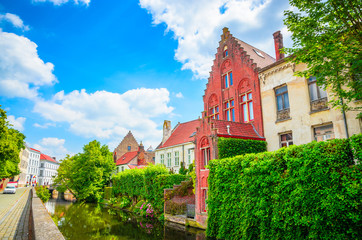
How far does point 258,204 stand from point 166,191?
13.8 meters

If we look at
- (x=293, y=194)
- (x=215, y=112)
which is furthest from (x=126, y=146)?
(x=293, y=194)

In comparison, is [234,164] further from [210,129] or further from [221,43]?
[221,43]

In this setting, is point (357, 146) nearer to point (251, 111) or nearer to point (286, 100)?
point (286, 100)

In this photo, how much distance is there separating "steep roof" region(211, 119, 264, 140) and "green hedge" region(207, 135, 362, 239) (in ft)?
12.0

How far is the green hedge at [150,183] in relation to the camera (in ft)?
82.9

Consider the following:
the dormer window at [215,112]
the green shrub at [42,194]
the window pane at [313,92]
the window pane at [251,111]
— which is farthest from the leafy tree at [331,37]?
the green shrub at [42,194]

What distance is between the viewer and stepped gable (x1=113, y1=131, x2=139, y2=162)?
58203 millimetres

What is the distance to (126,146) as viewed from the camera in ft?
197

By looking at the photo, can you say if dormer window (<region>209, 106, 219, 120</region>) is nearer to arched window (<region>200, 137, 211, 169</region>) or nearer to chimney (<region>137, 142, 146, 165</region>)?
arched window (<region>200, 137, 211, 169</region>)

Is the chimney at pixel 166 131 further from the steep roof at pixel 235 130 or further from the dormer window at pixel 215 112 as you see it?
the steep roof at pixel 235 130

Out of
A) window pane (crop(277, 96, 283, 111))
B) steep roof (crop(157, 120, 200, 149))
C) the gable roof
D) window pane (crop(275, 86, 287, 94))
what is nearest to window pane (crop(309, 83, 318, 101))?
window pane (crop(275, 86, 287, 94))

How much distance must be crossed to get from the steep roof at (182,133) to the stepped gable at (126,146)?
24.4 metres

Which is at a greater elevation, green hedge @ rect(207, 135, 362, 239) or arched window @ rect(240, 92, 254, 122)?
arched window @ rect(240, 92, 254, 122)

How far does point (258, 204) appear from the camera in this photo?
38.9 feet
